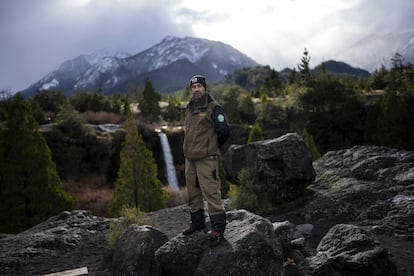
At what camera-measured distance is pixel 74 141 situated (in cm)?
3538

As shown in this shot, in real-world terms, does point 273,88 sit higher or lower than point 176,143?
higher

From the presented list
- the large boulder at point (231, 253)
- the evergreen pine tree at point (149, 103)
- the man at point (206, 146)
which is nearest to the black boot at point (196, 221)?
the large boulder at point (231, 253)

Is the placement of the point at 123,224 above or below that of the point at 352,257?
above

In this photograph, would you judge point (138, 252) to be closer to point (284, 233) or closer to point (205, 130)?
point (205, 130)

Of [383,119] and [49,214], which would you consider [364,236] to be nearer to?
[49,214]

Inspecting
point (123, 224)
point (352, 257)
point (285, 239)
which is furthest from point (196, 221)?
point (352, 257)

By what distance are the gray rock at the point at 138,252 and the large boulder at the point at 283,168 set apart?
627 centimetres

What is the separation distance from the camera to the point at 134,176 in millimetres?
18219

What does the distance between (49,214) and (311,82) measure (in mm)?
37514

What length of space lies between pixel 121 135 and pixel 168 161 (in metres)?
7.59

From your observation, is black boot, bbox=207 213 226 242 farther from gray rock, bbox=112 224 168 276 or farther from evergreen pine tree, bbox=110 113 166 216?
evergreen pine tree, bbox=110 113 166 216

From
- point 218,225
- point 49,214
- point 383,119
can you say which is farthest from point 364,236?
point 383,119

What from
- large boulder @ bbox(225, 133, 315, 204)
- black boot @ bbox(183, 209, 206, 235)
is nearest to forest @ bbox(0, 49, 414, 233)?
large boulder @ bbox(225, 133, 315, 204)

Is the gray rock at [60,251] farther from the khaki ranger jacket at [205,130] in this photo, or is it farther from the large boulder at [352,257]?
the large boulder at [352,257]
